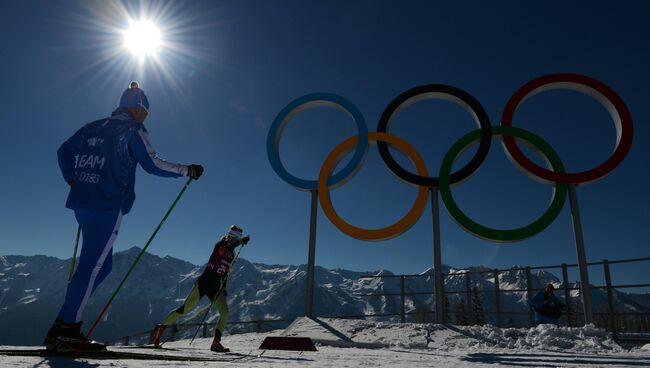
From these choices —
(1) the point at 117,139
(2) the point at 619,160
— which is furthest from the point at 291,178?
(2) the point at 619,160

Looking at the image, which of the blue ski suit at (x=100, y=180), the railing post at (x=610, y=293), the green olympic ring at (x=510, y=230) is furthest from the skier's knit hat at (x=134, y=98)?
the railing post at (x=610, y=293)

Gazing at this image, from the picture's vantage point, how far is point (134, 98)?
4.58 m

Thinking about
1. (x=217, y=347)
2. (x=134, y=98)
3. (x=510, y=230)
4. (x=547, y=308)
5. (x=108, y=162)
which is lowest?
(x=217, y=347)

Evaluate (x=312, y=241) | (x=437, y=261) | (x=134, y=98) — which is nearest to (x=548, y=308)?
(x=437, y=261)

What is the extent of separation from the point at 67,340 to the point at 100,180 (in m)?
1.46

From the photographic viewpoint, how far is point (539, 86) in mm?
10852

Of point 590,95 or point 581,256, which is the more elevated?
point 590,95

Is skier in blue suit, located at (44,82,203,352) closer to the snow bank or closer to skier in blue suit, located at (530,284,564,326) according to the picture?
the snow bank

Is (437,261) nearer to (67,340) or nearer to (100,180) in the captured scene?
(100,180)

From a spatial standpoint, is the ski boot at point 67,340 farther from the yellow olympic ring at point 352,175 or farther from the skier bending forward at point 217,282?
the yellow olympic ring at point 352,175

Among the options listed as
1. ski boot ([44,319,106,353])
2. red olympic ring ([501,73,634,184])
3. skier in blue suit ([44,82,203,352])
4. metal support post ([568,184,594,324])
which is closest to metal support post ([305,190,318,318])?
red olympic ring ([501,73,634,184])

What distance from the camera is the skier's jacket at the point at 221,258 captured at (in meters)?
6.60

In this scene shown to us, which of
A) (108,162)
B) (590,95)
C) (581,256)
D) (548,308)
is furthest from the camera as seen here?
(590,95)

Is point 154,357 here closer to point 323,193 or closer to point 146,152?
point 146,152
